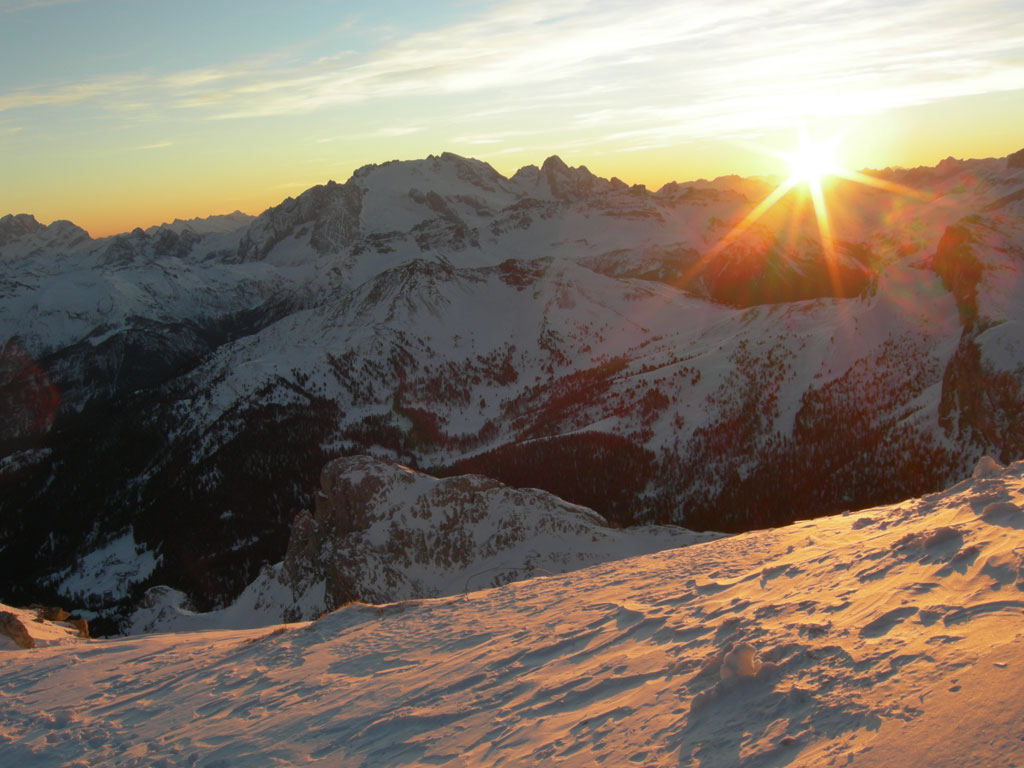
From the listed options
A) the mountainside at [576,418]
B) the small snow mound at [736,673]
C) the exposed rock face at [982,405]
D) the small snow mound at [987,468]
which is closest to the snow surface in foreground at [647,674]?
the small snow mound at [736,673]

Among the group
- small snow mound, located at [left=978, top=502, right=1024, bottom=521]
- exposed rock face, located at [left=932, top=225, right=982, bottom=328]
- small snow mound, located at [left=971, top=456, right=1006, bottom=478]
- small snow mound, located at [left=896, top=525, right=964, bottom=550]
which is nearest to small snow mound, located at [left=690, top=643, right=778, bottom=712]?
small snow mound, located at [left=896, top=525, right=964, bottom=550]

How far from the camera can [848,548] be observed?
17.5 meters

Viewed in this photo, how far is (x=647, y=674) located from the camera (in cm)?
1260

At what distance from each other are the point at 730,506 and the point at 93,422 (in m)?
168

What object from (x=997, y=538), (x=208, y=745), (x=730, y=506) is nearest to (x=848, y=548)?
(x=997, y=538)

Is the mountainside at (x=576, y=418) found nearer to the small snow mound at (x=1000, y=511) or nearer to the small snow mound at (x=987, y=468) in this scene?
the small snow mound at (x=987, y=468)

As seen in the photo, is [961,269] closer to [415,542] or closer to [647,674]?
[415,542]

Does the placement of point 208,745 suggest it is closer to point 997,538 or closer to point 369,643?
point 369,643

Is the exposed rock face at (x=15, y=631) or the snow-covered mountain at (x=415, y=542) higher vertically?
the exposed rock face at (x=15, y=631)

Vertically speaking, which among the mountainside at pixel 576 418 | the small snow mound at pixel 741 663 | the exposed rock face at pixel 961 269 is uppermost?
the exposed rock face at pixel 961 269

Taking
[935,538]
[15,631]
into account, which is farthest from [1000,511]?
[15,631]

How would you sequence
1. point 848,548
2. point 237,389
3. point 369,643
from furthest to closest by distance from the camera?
1. point 237,389
2. point 369,643
3. point 848,548

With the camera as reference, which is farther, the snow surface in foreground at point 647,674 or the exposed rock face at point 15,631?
the exposed rock face at point 15,631

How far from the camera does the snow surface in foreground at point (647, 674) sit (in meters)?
9.34
